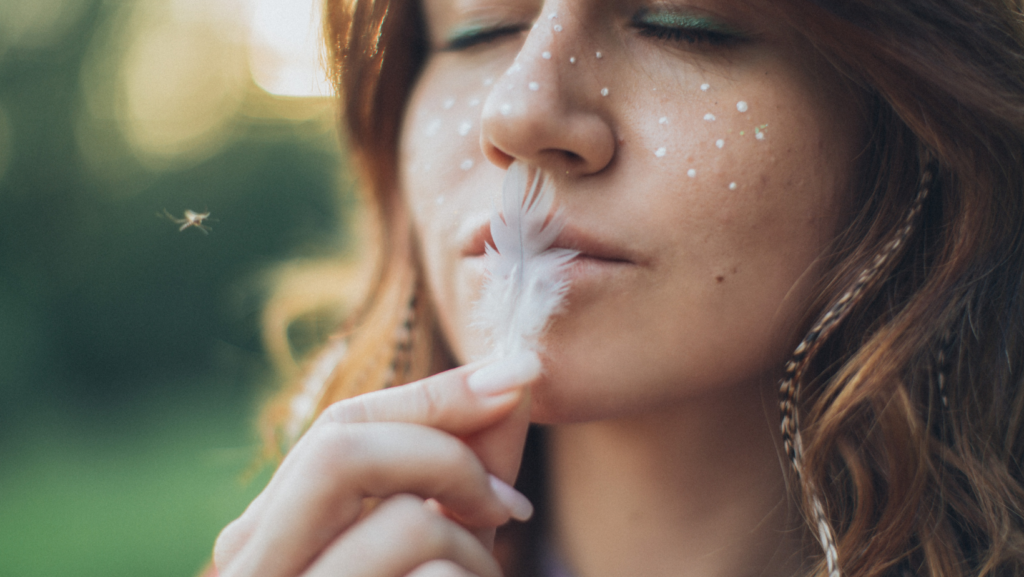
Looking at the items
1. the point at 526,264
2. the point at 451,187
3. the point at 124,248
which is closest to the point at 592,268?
the point at 526,264

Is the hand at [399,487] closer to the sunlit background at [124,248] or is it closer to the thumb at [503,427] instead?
the thumb at [503,427]

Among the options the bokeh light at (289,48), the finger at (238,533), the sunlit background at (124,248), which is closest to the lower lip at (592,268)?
the finger at (238,533)

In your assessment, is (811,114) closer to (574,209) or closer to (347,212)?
(574,209)

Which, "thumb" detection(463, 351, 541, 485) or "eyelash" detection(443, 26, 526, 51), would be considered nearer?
"thumb" detection(463, 351, 541, 485)

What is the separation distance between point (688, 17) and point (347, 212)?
178 centimetres

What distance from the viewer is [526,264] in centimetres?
120

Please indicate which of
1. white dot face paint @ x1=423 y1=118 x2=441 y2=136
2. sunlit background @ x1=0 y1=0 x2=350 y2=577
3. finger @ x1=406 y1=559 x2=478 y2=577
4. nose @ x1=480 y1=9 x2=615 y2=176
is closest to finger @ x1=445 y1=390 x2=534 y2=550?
finger @ x1=406 y1=559 x2=478 y2=577

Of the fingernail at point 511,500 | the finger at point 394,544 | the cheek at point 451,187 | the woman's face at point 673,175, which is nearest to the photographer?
the finger at point 394,544

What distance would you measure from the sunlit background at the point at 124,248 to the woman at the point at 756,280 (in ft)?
20.9

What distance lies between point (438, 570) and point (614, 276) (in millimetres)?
522

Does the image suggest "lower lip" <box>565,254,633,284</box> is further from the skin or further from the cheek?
the cheek

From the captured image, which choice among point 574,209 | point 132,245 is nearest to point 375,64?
point 574,209

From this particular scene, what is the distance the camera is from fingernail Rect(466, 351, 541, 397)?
3.36 feet

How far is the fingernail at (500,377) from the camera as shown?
1025 mm
